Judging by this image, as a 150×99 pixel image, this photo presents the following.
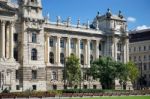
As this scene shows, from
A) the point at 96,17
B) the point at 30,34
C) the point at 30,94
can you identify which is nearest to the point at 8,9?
the point at 30,34

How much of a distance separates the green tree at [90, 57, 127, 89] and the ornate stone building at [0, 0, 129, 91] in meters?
8.98

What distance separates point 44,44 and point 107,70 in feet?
56.4

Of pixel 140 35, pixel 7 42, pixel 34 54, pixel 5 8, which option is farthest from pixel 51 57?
pixel 140 35

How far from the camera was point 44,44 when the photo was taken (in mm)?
116000

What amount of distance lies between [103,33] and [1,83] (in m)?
42.2

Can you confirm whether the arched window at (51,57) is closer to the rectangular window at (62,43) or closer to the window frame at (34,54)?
the rectangular window at (62,43)

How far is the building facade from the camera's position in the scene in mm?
166750

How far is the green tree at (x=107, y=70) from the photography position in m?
116

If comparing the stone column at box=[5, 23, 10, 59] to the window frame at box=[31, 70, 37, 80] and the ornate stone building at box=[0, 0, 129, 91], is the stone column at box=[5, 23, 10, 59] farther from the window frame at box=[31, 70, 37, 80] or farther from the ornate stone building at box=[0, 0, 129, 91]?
the window frame at box=[31, 70, 37, 80]

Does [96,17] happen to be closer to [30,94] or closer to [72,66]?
[72,66]

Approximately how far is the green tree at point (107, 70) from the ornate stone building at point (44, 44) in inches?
353

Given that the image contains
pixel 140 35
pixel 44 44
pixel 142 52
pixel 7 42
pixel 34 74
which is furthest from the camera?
pixel 140 35

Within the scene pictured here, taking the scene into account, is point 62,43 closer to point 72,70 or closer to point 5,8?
point 72,70

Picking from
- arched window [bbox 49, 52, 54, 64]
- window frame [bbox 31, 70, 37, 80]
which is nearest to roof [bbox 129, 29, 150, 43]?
arched window [bbox 49, 52, 54, 64]
